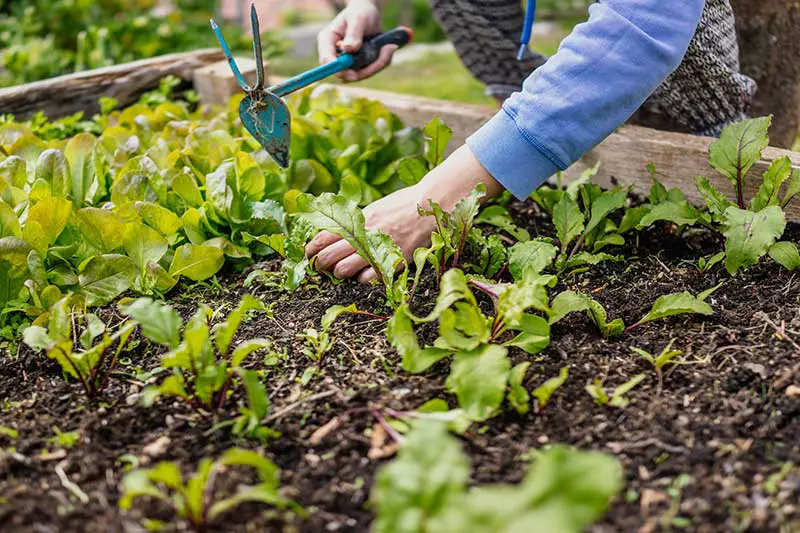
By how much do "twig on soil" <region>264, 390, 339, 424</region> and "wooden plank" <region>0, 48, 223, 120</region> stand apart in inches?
69.6

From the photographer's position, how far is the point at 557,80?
160 centimetres

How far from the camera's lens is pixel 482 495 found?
83cm

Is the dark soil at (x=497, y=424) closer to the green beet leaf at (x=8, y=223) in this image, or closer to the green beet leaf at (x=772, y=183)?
the green beet leaf at (x=772, y=183)

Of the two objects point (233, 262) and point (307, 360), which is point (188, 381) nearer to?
point (307, 360)

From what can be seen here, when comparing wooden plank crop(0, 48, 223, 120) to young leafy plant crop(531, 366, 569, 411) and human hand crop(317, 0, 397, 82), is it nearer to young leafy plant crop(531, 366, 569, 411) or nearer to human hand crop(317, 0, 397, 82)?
human hand crop(317, 0, 397, 82)

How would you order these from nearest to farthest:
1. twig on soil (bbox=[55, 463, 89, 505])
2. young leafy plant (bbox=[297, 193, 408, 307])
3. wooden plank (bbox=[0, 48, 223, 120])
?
twig on soil (bbox=[55, 463, 89, 505]) → young leafy plant (bbox=[297, 193, 408, 307]) → wooden plank (bbox=[0, 48, 223, 120])

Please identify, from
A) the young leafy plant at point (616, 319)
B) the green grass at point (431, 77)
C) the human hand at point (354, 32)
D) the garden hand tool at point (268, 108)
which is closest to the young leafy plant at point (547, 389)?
the young leafy plant at point (616, 319)

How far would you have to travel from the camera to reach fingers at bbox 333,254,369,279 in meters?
1.75

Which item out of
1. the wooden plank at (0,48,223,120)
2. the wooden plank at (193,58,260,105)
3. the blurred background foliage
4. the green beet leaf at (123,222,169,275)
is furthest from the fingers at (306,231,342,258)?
the blurred background foliage

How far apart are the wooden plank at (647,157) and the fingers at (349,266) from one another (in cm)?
84

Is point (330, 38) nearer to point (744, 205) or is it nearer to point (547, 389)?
point (744, 205)

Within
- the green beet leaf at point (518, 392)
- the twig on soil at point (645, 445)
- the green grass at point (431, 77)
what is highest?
the green beet leaf at point (518, 392)

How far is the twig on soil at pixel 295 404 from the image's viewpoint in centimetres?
132

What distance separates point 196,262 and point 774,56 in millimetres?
1875
